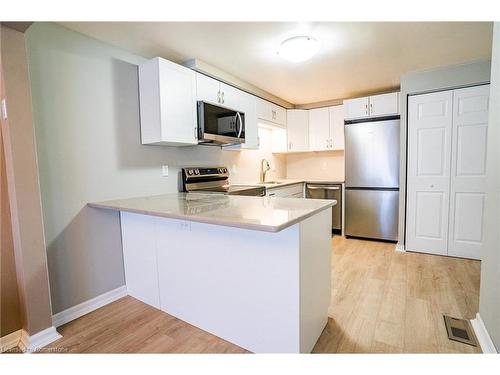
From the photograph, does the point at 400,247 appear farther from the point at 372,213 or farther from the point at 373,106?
the point at 373,106

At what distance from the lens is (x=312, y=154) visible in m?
4.69

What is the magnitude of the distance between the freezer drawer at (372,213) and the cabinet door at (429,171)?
0.77 ft

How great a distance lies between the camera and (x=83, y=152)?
1.97m

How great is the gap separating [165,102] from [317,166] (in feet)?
10.4

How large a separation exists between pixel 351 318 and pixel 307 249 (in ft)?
2.83

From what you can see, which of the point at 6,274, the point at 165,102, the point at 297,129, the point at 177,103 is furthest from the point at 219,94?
the point at 6,274

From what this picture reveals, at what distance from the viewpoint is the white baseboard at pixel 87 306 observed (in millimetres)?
1853

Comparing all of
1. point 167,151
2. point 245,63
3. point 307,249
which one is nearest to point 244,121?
point 245,63

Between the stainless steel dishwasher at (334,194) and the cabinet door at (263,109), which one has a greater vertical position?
the cabinet door at (263,109)

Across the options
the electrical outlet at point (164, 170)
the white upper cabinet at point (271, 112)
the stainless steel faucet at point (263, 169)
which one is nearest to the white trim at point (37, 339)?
the electrical outlet at point (164, 170)

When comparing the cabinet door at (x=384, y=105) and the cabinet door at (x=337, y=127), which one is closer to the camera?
the cabinet door at (x=384, y=105)

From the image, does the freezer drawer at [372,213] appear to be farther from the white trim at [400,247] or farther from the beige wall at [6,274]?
the beige wall at [6,274]

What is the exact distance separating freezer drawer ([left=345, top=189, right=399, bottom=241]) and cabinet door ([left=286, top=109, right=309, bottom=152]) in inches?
44.6
